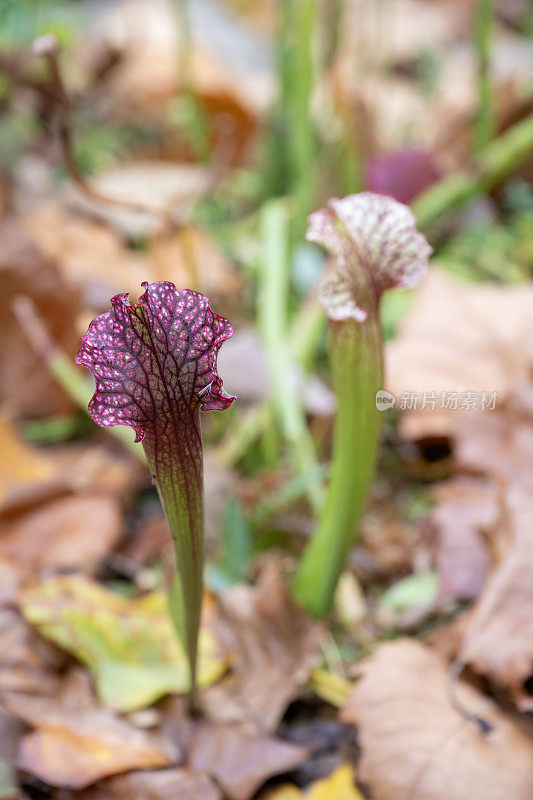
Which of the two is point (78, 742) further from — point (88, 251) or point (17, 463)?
point (88, 251)

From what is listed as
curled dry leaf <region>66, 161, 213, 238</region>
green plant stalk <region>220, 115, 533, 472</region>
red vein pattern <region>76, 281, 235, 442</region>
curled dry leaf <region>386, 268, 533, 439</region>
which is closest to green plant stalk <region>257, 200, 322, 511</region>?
green plant stalk <region>220, 115, 533, 472</region>

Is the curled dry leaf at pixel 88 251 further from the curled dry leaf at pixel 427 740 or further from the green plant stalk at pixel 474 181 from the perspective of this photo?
the curled dry leaf at pixel 427 740

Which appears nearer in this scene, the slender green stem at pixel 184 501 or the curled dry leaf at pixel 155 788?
the slender green stem at pixel 184 501

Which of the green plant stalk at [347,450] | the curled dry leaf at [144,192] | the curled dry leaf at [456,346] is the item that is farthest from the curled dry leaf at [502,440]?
the curled dry leaf at [144,192]

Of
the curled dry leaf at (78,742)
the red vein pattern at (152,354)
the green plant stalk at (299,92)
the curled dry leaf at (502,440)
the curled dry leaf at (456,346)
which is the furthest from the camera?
the green plant stalk at (299,92)

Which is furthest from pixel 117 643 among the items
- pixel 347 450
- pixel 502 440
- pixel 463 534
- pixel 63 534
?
pixel 502 440

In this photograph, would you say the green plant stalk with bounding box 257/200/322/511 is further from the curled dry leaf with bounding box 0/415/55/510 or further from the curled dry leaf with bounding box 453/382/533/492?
the curled dry leaf with bounding box 0/415/55/510
